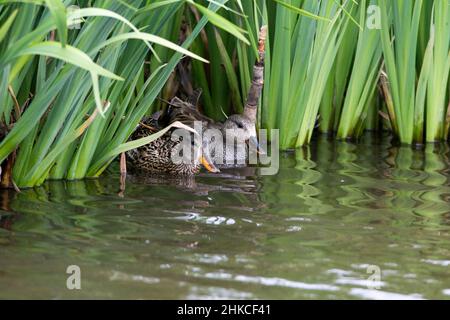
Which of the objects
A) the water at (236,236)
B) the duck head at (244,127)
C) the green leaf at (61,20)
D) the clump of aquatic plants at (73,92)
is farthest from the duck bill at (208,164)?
the green leaf at (61,20)

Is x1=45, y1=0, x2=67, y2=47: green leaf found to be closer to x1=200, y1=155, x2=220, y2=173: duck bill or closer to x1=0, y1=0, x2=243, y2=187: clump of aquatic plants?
x1=0, y1=0, x2=243, y2=187: clump of aquatic plants

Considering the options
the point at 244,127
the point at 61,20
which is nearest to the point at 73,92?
the point at 61,20

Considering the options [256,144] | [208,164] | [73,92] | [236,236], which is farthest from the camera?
[256,144]

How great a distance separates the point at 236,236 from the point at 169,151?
1.90 m

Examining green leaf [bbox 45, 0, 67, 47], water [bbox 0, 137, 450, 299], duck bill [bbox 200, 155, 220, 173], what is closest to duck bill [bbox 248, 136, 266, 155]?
water [bbox 0, 137, 450, 299]

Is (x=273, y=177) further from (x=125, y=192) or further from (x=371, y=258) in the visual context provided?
(x=371, y=258)

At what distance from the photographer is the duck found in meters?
6.12

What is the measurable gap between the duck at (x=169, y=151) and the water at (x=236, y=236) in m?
0.18

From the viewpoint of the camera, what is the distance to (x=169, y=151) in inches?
244

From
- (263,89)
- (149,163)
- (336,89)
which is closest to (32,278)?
(149,163)

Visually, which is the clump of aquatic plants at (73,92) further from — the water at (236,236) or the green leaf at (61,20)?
the green leaf at (61,20)

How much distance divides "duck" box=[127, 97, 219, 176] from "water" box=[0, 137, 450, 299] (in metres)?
0.18

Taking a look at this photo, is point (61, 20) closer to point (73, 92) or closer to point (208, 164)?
point (73, 92)

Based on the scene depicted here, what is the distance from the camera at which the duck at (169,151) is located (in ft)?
20.1
